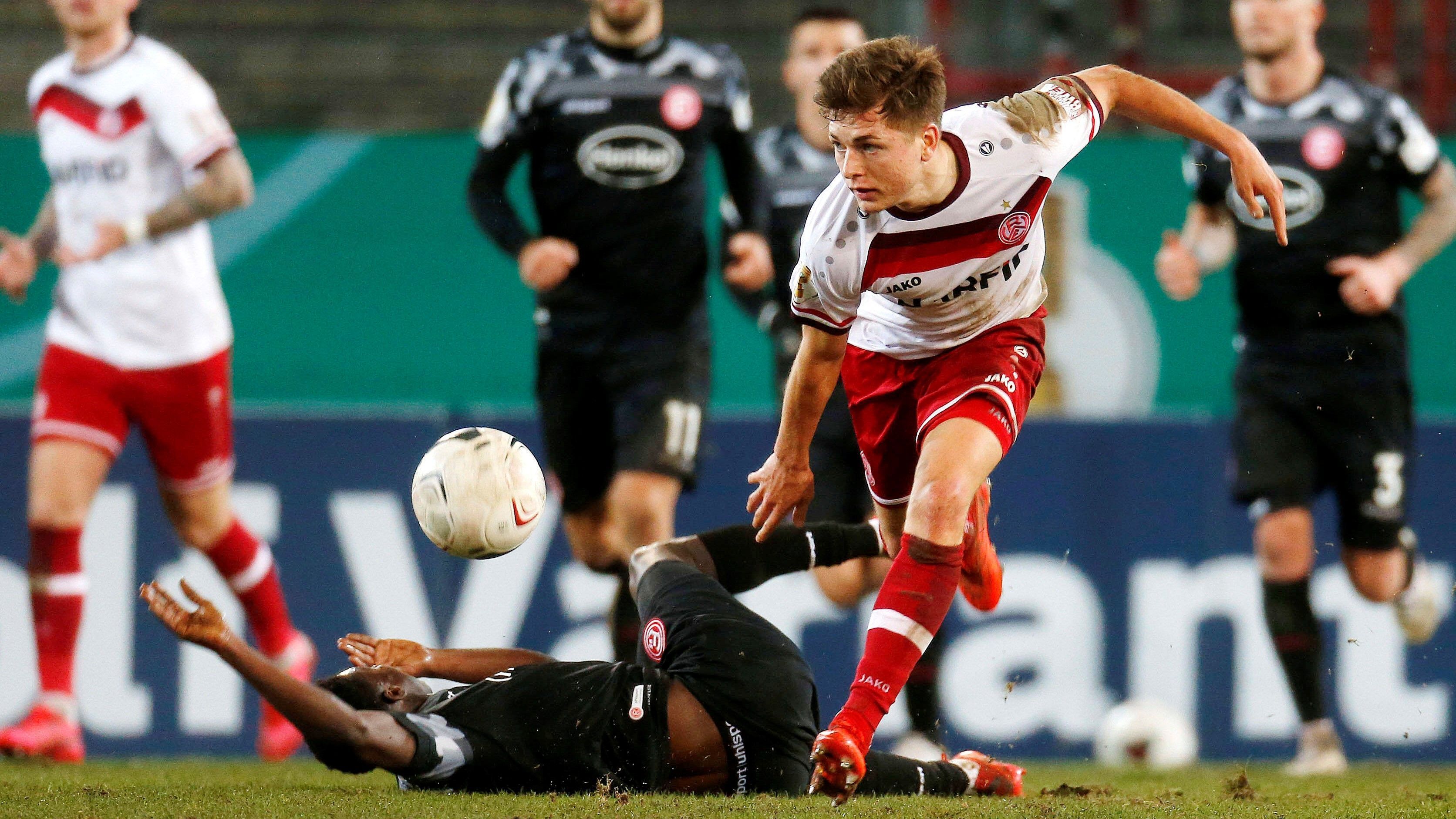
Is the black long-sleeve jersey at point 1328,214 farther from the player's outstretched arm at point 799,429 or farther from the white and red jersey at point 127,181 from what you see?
the white and red jersey at point 127,181

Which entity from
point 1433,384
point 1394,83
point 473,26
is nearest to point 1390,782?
point 1433,384

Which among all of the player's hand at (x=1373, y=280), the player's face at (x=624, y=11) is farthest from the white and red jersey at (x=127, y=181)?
the player's hand at (x=1373, y=280)

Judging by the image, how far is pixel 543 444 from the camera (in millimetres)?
6602

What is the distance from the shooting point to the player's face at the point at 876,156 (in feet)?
13.0

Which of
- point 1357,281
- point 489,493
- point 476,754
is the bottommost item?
point 476,754

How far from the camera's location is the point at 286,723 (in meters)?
6.61

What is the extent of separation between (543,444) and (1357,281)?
3021 millimetres

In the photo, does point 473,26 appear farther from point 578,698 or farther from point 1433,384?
point 578,698

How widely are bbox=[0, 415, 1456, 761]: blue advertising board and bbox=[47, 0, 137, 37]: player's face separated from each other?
5.47 ft

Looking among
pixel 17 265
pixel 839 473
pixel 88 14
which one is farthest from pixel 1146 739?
pixel 88 14

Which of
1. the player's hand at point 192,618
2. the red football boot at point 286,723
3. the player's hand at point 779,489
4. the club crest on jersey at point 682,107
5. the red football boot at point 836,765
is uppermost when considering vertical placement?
the club crest on jersey at point 682,107

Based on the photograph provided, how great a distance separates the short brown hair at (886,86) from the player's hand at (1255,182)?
82cm

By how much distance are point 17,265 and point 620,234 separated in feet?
7.15

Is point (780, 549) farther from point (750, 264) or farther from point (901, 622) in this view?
point (750, 264)
